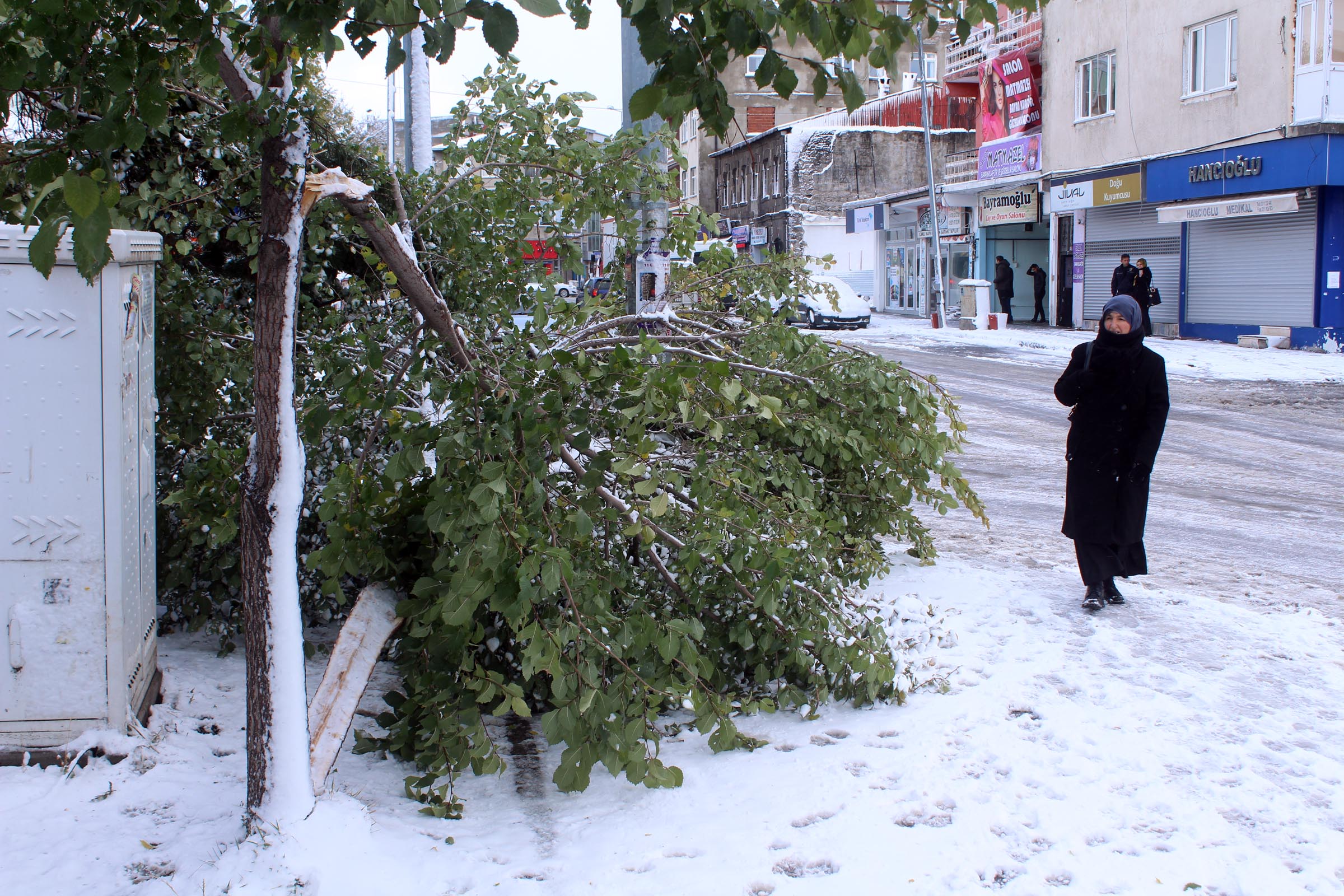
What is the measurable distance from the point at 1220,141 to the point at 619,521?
24.0m

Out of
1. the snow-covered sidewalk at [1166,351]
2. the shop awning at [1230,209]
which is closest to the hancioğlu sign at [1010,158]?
the snow-covered sidewalk at [1166,351]

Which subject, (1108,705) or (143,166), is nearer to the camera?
(1108,705)

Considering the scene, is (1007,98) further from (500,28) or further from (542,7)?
(542,7)

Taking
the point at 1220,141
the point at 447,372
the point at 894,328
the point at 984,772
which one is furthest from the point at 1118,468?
the point at 894,328

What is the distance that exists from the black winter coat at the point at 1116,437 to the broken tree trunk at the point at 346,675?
3.41 m

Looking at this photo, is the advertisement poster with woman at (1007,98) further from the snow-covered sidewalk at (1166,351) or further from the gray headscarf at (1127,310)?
the gray headscarf at (1127,310)

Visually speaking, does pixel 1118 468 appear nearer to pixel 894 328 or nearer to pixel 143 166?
pixel 143 166

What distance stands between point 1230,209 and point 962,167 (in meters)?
13.4

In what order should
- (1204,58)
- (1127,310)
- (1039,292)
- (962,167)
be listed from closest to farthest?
(1127,310) → (1204,58) → (1039,292) → (962,167)

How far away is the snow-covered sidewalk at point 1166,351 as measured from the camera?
58.2 feet

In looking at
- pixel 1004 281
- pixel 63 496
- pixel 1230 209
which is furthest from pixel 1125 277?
pixel 63 496

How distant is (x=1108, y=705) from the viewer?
4184 millimetres

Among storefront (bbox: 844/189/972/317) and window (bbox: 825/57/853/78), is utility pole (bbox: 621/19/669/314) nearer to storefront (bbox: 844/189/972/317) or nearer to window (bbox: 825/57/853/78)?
window (bbox: 825/57/853/78)

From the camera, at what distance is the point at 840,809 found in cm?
343
